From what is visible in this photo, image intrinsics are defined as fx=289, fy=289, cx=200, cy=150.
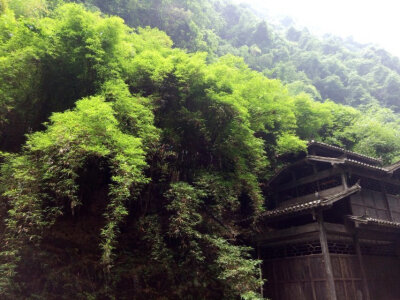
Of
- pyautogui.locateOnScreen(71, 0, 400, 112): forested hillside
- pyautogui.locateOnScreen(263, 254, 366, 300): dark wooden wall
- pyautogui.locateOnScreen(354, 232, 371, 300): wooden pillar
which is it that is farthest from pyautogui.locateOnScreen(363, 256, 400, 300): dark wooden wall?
pyautogui.locateOnScreen(71, 0, 400, 112): forested hillside

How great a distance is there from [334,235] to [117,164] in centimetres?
821

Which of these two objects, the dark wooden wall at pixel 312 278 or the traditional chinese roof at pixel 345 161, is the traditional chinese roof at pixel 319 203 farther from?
the dark wooden wall at pixel 312 278

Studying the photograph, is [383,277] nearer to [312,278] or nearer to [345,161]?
[312,278]

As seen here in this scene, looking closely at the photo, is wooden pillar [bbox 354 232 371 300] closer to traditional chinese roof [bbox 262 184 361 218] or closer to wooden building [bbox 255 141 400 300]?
wooden building [bbox 255 141 400 300]

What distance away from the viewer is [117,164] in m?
8.76

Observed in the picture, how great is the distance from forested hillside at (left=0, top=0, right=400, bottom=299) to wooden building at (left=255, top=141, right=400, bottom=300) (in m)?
1.19

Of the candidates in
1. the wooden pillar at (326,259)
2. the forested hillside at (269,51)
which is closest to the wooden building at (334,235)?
the wooden pillar at (326,259)

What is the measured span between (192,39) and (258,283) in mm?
25942

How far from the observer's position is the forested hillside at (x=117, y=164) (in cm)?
862

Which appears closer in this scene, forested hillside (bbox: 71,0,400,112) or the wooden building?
the wooden building

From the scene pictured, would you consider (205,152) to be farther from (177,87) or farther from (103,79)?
(103,79)

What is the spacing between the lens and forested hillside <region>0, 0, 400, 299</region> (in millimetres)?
8617

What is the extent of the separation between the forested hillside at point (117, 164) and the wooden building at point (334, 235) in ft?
3.91

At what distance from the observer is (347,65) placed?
161 ft
